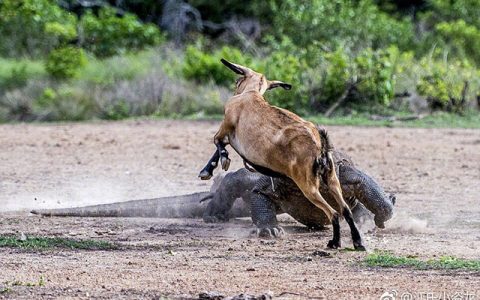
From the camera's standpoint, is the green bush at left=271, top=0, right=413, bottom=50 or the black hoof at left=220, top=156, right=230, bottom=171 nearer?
the black hoof at left=220, top=156, right=230, bottom=171

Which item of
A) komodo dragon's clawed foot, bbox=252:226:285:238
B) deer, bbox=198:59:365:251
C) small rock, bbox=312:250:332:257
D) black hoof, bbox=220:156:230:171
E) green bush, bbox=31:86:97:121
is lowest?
green bush, bbox=31:86:97:121

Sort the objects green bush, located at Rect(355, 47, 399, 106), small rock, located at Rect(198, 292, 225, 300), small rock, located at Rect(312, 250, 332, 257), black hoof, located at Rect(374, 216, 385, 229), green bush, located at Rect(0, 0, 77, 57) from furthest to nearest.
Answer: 1. green bush, located at Rect(0, 0, 77, 57)
2. green bush, located at Rect(355, 47, 399, 106)
3. black hoof, located at Rect(374, 216, 385, 229)
4. small rock, located at Rect(312, 250, 332, 257)
5. small rock, located at Rect(198, 292, 225, 300)

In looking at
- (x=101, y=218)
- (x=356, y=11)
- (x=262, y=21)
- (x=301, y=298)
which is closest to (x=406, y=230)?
(x=101, y=218)

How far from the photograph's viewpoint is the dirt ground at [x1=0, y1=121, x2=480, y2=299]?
6.92 m

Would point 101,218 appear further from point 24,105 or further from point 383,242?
point 24,105

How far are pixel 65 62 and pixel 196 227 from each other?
1272 cm

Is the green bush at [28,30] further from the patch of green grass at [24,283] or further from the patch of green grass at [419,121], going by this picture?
the patch of green grass at [24,283]

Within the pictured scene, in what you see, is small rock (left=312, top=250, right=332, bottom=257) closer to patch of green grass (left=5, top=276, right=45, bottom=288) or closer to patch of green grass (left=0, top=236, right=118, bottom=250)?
patch of green grass (left=0, top=236, right=118, bottom=250)

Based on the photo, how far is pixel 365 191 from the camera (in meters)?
9.55

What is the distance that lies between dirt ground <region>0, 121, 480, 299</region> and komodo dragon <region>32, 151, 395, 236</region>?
0.16m

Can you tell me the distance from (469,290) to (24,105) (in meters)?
15.0

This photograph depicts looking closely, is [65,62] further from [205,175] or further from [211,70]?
[205,175]

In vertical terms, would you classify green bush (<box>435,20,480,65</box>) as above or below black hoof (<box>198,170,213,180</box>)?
above

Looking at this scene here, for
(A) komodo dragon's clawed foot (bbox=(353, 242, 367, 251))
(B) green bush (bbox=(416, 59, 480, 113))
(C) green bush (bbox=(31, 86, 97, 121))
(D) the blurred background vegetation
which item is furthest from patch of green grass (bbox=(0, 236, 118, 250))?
(B) green bush (bbox=(416, 59, 480, 113))
